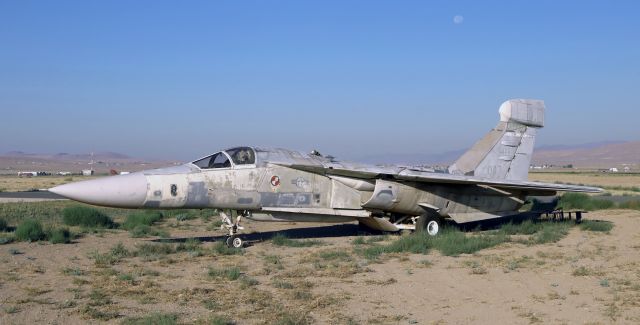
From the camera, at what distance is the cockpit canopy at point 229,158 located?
14047 millimetres

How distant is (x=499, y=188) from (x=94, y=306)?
511 inches

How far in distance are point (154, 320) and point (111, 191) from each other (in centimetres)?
608

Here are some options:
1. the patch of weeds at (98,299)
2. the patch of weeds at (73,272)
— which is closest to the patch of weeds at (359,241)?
the patch of weeds at (73,272)

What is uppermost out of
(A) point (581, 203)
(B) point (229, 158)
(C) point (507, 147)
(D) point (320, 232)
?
(C) point (507, 147)

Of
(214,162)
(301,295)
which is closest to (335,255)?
(214,162)

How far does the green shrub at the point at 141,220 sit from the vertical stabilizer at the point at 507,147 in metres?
9.89

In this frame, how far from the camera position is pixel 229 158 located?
14320 millimetres

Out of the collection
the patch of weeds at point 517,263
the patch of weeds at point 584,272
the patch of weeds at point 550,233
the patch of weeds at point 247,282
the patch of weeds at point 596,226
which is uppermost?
the patch of weeds at point 596,226

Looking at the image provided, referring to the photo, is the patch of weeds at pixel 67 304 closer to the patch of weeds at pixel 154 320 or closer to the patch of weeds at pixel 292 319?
the patch of weeds at pixel 154 320

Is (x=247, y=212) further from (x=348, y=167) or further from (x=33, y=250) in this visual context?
(x=33, y=250)

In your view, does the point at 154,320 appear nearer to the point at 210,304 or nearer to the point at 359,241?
the point at 210,304

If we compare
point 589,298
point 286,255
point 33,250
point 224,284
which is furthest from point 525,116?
point 33,250

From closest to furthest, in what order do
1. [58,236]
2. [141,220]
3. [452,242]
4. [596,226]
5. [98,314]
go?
[98,314] < [452,242] < [58,236] < [596,226] < [141,220]

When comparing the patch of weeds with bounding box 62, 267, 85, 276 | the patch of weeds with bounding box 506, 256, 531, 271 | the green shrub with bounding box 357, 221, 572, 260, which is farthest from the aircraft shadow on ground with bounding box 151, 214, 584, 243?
the patch of weeds with bounding box 506, 256, 531, 271
